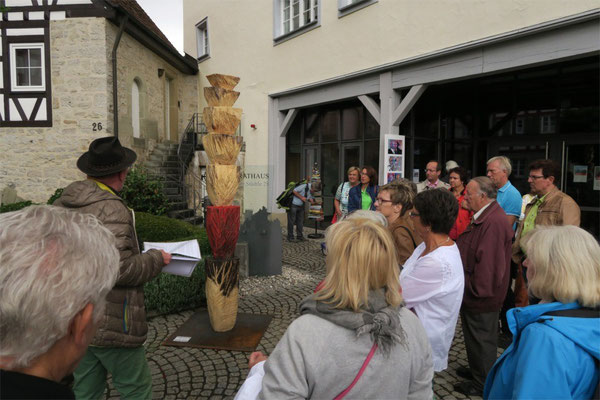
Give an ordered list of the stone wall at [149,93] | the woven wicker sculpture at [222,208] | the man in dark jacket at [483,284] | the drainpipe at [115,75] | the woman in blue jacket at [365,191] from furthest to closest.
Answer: the stone wall at [149,93] → the drainpipe at [115,75] → the woman in blue jacket at [365,191] → the woven wicker sculpture at [222,208] → the man in dark jacket at [483,284]

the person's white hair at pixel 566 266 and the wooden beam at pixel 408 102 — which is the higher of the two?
the wooden beam at pixel 408 102

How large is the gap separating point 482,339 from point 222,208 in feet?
8.46

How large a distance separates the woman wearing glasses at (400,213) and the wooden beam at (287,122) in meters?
8.03

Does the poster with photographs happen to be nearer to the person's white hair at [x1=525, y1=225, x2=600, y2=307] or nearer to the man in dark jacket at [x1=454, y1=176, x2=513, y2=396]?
the man in dark jacket at [x1=454, y1=176, x2=513, y2=396]

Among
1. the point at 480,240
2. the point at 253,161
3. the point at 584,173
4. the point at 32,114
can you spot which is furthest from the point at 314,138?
the point at 480,240

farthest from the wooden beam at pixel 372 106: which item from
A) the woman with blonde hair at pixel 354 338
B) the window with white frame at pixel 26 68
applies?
the window with white frame at pixel 26 68

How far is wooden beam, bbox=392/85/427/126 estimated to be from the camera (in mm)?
7344

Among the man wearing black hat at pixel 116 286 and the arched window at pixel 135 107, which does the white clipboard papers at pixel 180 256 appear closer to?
the man wearing black hat at pixel 116 286

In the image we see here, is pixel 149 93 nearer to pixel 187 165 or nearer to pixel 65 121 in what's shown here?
pixel 187 165

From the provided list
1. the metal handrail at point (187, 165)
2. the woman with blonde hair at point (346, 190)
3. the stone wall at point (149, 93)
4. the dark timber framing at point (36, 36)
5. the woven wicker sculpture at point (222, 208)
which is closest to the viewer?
the woven wicker sculpture at point (222, 208)

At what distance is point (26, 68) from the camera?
30.5ft

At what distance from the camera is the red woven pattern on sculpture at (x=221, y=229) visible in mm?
3822

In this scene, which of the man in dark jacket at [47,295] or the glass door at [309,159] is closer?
the man in dark jacket at [47,295]

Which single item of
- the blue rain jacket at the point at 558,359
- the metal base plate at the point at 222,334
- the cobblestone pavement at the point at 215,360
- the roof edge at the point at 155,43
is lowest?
the cobblestone pavement at the point at 215,360
